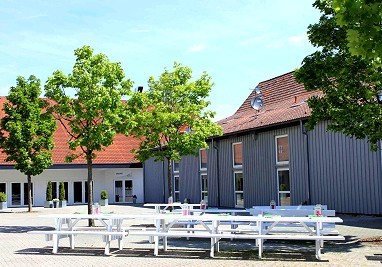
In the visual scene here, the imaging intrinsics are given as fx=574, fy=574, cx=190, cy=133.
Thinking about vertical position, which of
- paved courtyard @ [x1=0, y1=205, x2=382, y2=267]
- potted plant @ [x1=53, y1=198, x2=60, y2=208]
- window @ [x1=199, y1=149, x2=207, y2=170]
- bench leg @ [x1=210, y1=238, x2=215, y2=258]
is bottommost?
paved courtyard @ [x1=0, y1=205, x2=382, y2=267]

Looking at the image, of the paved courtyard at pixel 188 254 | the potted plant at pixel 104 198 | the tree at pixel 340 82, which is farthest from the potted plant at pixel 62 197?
the tree at pixel 340 82

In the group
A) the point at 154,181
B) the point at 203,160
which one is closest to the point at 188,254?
the point at 203,160

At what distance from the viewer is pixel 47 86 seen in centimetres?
1978

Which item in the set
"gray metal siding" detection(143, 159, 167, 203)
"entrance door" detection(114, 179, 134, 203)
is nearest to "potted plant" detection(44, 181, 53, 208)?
"entrance door" detection(114, 179, 134, 203)

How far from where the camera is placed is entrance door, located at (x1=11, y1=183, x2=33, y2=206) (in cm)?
4056

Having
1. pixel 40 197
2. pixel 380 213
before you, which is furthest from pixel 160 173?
pixel 380 213

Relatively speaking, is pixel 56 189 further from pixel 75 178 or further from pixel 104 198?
pixel 104 198

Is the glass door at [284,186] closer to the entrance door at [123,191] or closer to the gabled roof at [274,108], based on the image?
the gabled roof at [274,108]

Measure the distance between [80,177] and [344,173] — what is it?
24.5 metres

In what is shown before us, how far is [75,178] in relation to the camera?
140 feet

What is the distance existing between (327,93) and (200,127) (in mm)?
9111

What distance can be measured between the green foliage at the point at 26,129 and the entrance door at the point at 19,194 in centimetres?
879

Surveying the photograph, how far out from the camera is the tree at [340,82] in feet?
43.6

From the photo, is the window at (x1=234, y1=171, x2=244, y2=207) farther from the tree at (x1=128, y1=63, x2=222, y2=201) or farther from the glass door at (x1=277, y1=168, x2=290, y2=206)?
the tree at (x1=128, y1=63, x2=222, y2=201)
